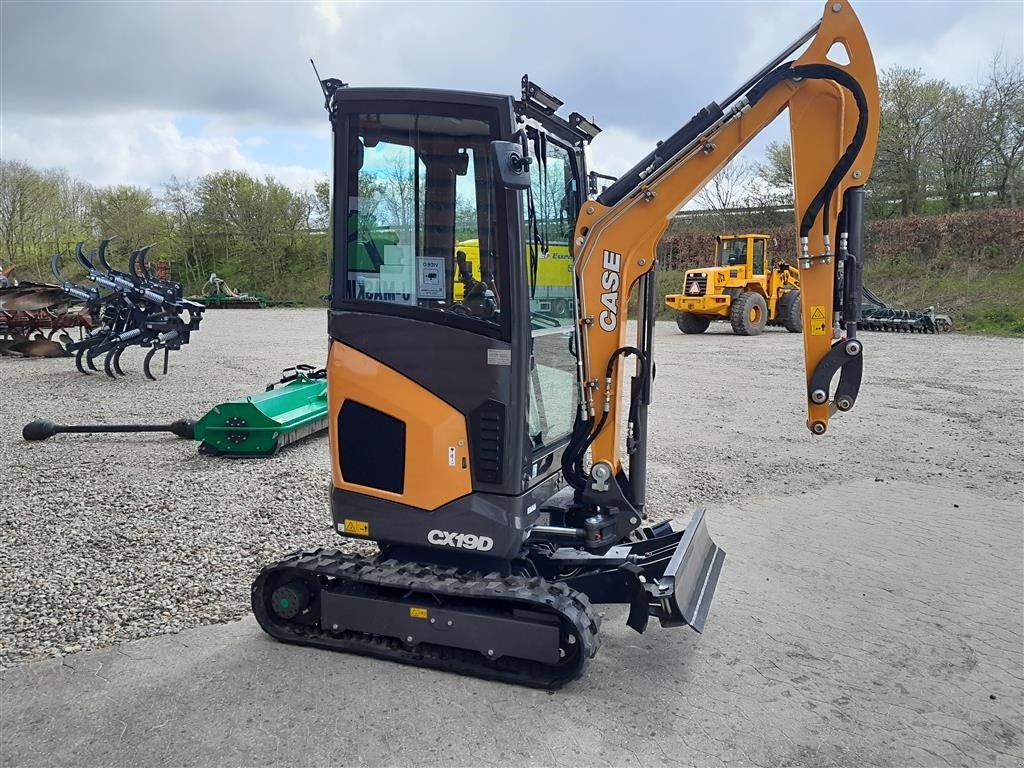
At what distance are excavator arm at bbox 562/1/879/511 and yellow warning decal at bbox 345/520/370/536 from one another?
1.25 metres

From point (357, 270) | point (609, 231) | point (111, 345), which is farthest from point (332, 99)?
point (111, 345)

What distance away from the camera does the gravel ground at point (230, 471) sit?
4.76 meters

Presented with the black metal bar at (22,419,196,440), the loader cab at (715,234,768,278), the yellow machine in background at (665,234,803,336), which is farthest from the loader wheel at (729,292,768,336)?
the black metal bar at (22,419,196,440)

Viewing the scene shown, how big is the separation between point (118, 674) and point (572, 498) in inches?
94.8

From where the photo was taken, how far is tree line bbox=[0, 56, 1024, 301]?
92.9 feet

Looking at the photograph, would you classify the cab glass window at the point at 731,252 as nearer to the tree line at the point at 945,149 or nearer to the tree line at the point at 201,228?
the tree line at the point at 945,149

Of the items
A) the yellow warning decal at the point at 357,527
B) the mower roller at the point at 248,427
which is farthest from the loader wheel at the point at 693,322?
the yellow warning decal at the point at 357,527

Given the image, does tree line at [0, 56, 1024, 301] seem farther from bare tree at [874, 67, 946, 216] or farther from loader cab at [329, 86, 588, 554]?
loader cab at [329, 86, 588, 554]

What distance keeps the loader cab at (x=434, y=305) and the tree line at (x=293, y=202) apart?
2247 cm

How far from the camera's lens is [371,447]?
4000mm

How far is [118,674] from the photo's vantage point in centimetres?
384

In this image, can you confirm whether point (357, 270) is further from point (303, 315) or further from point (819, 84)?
point (303, 315)

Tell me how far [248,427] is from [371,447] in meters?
4.52

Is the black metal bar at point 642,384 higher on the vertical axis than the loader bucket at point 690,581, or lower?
higher
